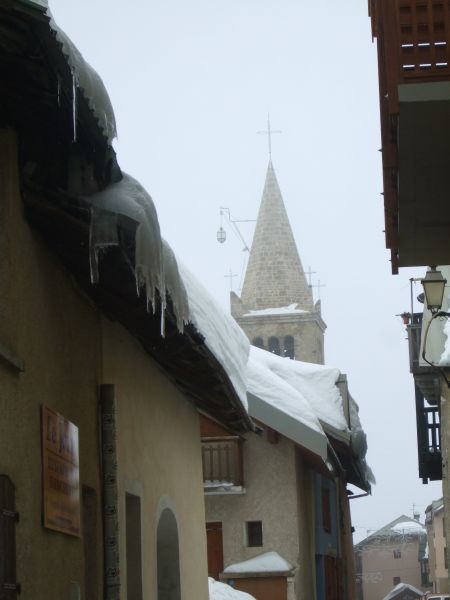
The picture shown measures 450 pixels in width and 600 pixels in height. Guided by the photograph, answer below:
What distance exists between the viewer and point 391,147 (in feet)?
28.3

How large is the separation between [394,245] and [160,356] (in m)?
2.55

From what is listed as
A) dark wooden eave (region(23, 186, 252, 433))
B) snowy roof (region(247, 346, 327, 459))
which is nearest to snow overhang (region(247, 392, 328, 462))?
snowy roof (region(247, 346, 327, 459))

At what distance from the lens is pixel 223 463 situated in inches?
1048

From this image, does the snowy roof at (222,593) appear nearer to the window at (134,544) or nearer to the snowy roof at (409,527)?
the window at (134,544)

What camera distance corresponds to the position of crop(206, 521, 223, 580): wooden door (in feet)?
86.0

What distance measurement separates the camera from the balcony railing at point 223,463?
1040 inches

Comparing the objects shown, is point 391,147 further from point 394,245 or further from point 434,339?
point 434,339

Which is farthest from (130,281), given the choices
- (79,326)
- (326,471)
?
(326,471)

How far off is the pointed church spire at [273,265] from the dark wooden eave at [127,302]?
82647mm

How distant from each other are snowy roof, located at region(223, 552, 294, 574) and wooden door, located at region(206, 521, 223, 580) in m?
0.28

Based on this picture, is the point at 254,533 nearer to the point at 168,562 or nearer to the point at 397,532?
the point at 168,562

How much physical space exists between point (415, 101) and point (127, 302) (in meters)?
2.60

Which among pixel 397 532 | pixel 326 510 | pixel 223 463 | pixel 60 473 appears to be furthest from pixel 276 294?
pixel 60 473

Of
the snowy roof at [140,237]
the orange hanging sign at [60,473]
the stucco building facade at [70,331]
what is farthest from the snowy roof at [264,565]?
the snowy roof at [140,237]
